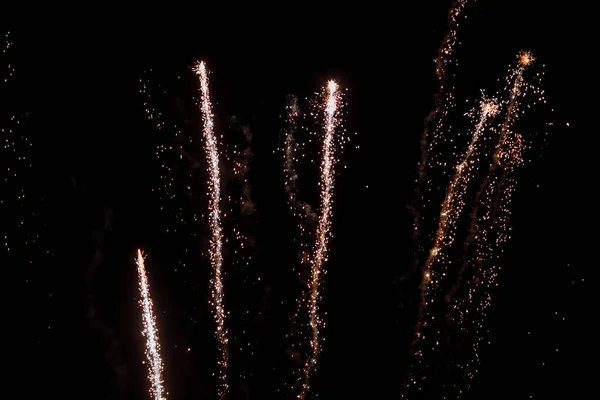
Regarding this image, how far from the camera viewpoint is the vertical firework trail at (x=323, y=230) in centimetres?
101

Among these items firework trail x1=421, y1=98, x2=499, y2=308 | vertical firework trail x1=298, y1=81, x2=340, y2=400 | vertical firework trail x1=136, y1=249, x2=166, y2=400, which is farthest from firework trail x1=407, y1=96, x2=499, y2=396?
vertical firework trail x1=136, y1=249, x2=166, y2=400

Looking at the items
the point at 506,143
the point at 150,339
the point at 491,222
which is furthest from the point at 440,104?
the point at 150,339

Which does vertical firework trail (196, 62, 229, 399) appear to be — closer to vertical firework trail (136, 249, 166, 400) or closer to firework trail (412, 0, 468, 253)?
vertical firework trail (136, 249, 166, 400)

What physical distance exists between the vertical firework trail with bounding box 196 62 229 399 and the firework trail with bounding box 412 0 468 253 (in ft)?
1.50

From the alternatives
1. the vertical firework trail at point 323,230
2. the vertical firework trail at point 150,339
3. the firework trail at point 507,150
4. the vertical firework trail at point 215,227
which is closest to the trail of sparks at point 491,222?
the firework trail at point 507,150

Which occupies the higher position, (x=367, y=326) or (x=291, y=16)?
(x=291, y=16)

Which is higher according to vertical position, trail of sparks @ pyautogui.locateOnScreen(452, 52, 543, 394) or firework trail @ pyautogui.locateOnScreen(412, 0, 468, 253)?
firework trail @ pyautogui.locateOnScreen(412, 0, 468, 253)

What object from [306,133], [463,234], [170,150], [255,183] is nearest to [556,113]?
[463,234]

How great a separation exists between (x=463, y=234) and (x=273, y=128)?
0.51m

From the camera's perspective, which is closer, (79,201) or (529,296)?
(79,201)

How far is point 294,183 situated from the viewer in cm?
103

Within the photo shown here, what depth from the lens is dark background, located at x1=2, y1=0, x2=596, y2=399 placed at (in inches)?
38.4

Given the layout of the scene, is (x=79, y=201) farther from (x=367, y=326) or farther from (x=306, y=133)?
(x=367, y=326)

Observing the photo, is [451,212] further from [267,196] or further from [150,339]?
[150,339]
